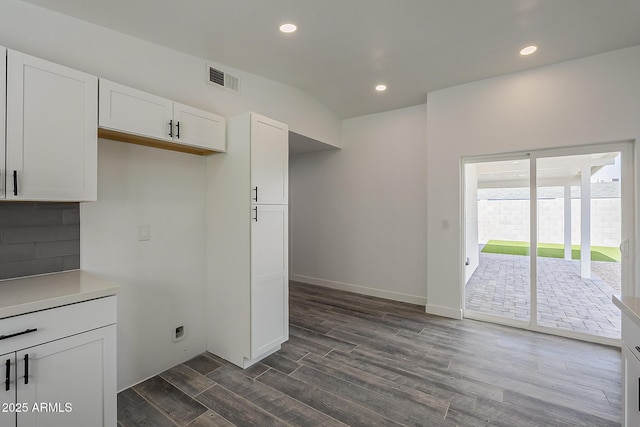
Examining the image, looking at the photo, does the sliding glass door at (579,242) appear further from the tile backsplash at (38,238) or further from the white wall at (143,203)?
the tile backsplash at (38,238)

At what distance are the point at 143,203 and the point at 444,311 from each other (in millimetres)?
3733

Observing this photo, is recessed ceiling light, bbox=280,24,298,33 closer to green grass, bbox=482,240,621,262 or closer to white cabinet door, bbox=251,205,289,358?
white cabinet door, bbox=251,205,289,358

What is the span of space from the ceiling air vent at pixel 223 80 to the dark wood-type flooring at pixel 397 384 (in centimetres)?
274

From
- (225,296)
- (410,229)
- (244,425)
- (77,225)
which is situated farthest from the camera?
(410,229)

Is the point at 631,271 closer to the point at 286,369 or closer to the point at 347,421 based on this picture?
the point at 347,421

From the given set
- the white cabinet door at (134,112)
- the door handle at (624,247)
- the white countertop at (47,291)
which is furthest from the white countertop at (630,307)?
the white cabinet door at (134,112)

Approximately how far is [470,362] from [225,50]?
375 centimetres

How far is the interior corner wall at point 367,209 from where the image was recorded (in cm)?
437

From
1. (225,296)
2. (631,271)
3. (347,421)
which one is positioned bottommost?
(347,421)

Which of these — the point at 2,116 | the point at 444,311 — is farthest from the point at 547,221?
the point at 2,116

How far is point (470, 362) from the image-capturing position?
105 inches

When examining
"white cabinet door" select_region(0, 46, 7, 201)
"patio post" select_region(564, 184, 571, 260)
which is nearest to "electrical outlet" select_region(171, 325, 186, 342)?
"white cabinet door" select_region(0, 46, 7, 201)

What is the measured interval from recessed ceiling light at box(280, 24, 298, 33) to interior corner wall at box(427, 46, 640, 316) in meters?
2.24

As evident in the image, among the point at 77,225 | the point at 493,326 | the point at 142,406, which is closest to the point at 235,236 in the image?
the point at 77,225
